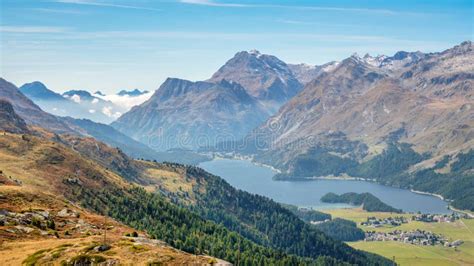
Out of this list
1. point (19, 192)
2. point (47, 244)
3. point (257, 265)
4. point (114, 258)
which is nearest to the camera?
point (114, 258)

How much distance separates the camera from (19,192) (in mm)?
147625

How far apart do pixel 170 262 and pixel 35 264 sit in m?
24.6

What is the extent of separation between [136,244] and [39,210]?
132 feet

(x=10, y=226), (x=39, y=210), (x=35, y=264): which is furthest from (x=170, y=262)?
(x=39, y=210)

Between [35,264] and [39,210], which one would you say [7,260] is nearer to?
[35,264]

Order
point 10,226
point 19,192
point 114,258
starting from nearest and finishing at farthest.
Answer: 1. point 114,258
2. point 10,226
3. point 19,192

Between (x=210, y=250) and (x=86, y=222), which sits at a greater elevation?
(x=86, y=222)

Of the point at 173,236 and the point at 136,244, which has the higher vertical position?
the point at 136,244

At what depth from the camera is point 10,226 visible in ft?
402

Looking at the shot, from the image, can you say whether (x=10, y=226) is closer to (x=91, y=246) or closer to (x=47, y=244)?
(x=47, y=244)

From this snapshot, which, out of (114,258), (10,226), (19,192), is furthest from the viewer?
(19,192)

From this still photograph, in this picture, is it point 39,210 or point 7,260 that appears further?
point 39,210

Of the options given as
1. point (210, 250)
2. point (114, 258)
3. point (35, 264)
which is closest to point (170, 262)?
point (114, 258)

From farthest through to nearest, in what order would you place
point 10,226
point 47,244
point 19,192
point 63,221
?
point 19,192, point 63,221, point 10,226, point 47,244
